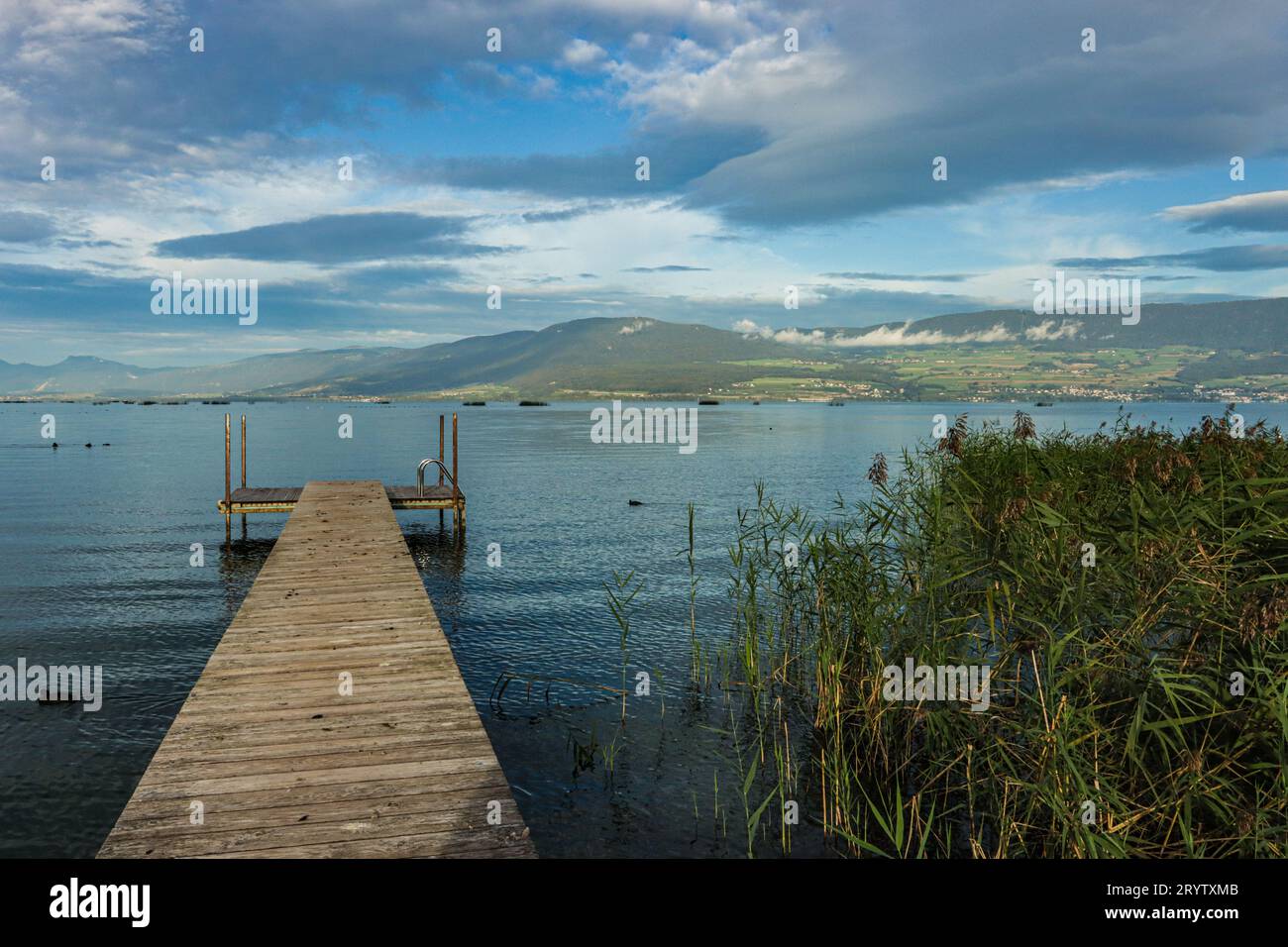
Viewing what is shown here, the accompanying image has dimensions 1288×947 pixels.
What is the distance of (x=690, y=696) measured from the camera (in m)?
14.1

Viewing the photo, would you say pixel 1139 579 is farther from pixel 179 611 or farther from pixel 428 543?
pixel 428 543

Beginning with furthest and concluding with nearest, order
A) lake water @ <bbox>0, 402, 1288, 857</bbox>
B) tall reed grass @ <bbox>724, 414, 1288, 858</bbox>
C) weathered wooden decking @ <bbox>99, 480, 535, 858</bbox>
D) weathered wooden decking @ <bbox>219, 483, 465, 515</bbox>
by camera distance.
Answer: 1. weathered wooden decking @ <bbox>219, 483, 465, 515</bbox>
2. lake water @ <bbox>0, 402, 1288, 857</bbox>
3. tall reed grass @ <bbox>724, 414, 1288, 858</bbox>
4. weathered wooden decking @ <bbox>99, 480, 535, 858</bbox>

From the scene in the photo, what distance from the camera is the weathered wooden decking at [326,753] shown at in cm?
606

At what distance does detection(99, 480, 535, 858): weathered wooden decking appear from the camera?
6062 millimetres

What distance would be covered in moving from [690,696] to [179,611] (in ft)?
47.4

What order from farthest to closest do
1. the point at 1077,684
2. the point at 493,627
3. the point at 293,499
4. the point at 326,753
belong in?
the point at 293,499, the point at 493,627, the point at 1077,684, the point at 326,753

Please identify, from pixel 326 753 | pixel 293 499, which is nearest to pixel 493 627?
pixel 326 753

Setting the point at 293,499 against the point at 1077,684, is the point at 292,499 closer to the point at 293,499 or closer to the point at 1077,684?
the point at 293,499

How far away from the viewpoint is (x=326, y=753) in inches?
299

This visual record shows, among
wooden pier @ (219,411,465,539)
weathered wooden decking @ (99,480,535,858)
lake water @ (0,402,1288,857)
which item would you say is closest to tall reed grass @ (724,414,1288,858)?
lake water @ (0,402,1288,857)

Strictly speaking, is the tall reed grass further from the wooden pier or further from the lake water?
the wooden pier

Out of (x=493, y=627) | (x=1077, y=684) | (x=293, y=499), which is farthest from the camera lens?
(x=293, y=499)
